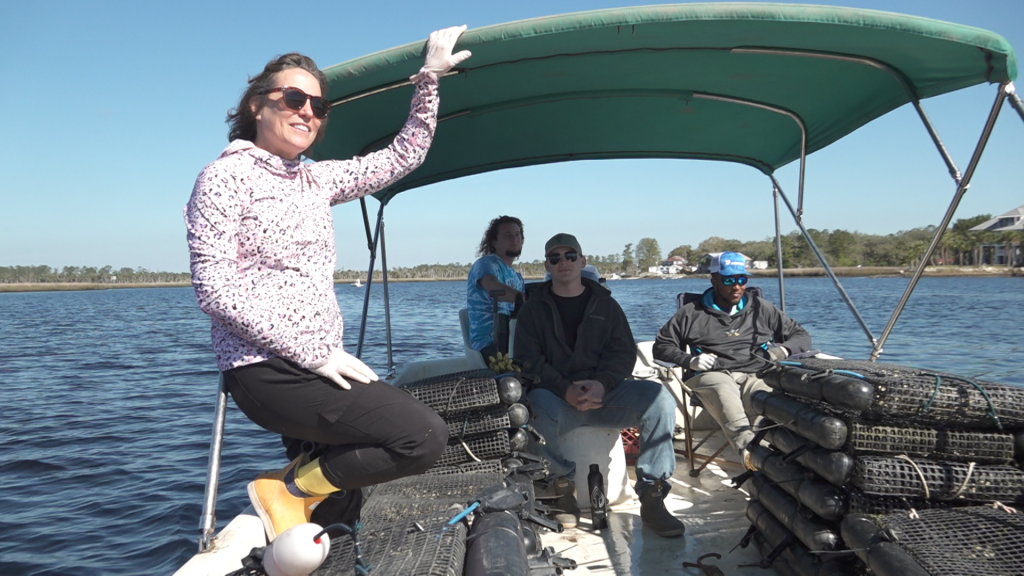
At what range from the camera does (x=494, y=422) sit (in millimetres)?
3602

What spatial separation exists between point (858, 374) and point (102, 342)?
88.8 feet

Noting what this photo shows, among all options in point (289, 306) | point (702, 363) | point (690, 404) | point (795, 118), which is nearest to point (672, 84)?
point (795, 118)

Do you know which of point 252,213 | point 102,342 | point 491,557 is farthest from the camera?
point 102,342

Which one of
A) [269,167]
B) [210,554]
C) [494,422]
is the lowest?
[210,554]

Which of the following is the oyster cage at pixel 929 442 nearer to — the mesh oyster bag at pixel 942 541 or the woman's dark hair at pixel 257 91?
the mesh oyster bag at pixel 942 541

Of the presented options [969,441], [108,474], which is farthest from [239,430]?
[969,441]

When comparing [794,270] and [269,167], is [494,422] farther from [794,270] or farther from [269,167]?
[794,270]

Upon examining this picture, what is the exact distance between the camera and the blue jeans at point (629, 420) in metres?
4.07

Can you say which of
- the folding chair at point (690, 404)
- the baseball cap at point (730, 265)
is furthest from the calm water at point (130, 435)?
the folding chair at point (690, 404)

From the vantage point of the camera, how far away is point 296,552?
2195 millimetres

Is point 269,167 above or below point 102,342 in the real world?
above

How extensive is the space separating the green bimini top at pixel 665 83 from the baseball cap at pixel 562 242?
0.87 metres

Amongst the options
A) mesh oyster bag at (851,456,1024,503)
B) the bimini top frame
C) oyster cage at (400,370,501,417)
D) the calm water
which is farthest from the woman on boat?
the calm water

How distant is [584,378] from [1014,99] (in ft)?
8.54
